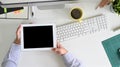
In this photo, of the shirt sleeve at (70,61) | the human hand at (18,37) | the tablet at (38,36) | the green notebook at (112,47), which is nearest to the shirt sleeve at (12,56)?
the human hand at (18,37)

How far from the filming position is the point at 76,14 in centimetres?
129

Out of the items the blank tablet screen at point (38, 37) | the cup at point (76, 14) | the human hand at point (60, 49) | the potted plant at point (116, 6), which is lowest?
the human hand at point (60, 49)

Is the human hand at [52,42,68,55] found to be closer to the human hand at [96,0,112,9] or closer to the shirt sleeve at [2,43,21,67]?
the shirt sleeve at [2,43,21,67]

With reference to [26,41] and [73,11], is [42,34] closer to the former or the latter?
[26,41]

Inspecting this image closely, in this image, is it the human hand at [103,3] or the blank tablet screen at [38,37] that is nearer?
Result: the blank tablet screen at [38,37]

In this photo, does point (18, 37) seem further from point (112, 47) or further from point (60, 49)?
point (112, 47)

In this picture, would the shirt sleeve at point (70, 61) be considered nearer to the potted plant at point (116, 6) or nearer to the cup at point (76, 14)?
the cup at point (76, 14)

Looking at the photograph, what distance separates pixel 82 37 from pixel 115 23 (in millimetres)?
188

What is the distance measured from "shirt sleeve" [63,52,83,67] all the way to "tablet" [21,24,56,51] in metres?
0.15

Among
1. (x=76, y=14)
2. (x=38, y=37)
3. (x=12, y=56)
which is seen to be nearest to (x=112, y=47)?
(x=76, y=14)

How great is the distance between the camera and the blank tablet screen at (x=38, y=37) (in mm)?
1141

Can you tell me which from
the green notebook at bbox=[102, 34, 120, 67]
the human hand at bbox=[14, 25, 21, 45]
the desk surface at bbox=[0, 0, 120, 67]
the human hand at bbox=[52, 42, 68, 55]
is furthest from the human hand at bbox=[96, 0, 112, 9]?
the human hand at bbox=[14, 25, 21, 45]

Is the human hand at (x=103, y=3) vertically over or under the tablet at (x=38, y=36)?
over

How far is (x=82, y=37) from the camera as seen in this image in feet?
4.28
